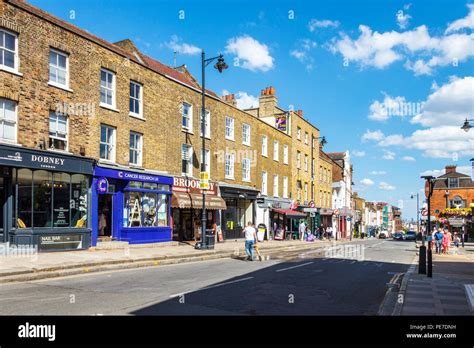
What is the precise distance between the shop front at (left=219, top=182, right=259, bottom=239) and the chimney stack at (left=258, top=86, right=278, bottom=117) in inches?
437

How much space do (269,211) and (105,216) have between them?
60.7ft

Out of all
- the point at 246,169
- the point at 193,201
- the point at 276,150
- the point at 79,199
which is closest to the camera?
the point at 79,199

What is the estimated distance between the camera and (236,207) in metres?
33.6

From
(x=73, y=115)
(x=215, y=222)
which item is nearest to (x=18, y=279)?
(x=73, y=115)

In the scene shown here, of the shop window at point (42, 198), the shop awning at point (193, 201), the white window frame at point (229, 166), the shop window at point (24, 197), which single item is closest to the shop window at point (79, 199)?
the shop window at point (42, 198)

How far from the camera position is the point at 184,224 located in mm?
27422

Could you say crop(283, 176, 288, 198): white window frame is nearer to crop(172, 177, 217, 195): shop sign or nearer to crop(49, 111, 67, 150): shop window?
crop(172, 177, 217, 195): shop sign

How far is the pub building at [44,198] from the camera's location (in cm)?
1672

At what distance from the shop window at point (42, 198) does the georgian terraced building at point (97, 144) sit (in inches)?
1.6

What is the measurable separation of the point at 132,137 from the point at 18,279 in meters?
12.0

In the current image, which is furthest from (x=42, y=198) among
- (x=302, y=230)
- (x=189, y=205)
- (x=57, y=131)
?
(x=302, y=230)

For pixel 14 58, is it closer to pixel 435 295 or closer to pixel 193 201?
pixel 193 201

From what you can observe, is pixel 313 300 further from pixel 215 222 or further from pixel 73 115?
pixel 215 222
